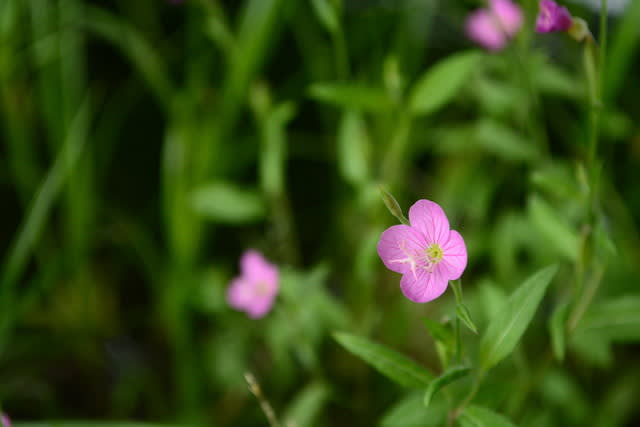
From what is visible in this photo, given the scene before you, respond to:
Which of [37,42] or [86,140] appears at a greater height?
[37,42]

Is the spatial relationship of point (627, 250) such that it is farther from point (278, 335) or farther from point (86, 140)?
point (86, 140)

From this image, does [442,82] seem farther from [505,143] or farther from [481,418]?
[481,418]

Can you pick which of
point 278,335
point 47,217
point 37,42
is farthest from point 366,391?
point 37,42

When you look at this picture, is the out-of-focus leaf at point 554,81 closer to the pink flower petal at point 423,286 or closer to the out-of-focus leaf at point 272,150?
the out-of-focus leaf at point 272,150

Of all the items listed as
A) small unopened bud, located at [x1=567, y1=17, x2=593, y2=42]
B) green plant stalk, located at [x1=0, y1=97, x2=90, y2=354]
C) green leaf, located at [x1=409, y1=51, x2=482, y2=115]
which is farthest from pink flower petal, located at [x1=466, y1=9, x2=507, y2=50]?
green plant stalk, located at [x1=0, y1=97, x2=90, y2=354]

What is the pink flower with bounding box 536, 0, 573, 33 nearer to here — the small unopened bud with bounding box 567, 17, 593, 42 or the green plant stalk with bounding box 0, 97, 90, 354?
the small unopened bud with bounding box 567, 17, 593, 42

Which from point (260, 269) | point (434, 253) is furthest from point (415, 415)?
point (260, 269)
